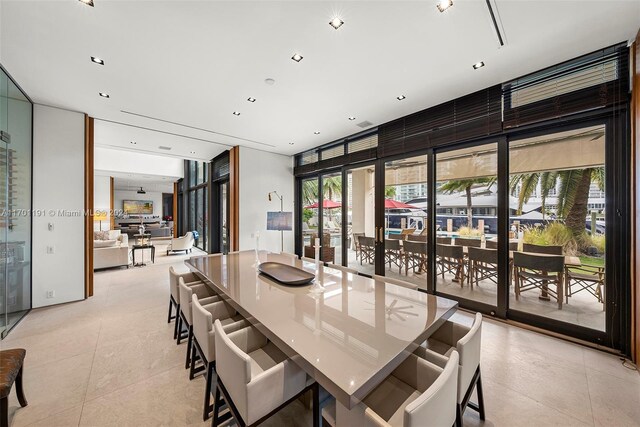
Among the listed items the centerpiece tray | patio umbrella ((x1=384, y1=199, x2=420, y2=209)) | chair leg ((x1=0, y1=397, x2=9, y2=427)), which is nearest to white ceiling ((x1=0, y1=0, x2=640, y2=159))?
patio umbrella ((x1=384, y1=199, x2=420, y2=209))

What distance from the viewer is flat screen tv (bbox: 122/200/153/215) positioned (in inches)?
549

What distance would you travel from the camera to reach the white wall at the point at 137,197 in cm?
1393

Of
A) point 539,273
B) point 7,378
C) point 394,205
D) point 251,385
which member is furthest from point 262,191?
point 539,273

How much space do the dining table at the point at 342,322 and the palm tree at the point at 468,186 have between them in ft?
Result: 7.28

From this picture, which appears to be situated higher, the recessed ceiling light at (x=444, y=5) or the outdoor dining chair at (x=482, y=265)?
the recessed ceiling light at (x=444, y=5)

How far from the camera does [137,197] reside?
47.1ft

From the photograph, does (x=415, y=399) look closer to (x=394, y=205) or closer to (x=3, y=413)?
(x=3, y=413)

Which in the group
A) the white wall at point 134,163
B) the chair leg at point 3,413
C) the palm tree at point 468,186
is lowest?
the chair leg at point 3,413

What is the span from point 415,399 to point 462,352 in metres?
0.34

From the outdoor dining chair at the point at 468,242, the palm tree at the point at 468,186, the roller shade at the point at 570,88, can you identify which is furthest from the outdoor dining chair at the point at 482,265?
the roller shade at the point at 570,88

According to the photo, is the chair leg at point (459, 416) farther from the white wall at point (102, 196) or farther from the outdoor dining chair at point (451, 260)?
the white wall at point (102, 196)

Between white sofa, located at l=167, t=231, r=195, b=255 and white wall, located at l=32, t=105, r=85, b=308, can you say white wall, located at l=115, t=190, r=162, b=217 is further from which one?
white wall, located at l=32, t=105, r=85, b=308

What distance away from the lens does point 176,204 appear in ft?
38.7

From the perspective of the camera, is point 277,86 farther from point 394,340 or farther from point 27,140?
point 27,140
